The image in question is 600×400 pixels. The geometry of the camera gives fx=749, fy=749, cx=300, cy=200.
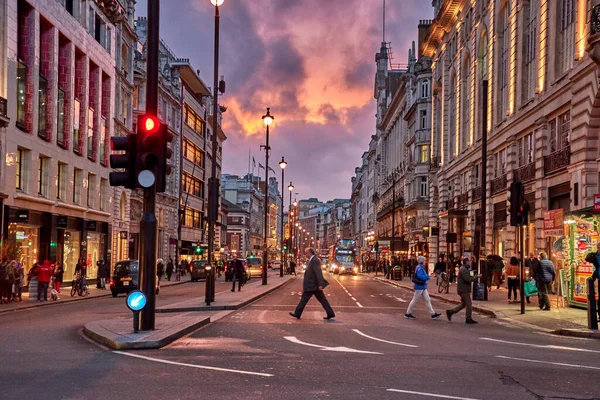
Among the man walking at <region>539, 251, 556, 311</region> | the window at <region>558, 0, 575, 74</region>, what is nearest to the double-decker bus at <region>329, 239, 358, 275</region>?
the window at <region>558, 0, 575, 74</region>

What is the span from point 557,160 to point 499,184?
10912 mm

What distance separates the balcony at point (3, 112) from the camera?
33.5m

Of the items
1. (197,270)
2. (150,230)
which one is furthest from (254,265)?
(150,230)

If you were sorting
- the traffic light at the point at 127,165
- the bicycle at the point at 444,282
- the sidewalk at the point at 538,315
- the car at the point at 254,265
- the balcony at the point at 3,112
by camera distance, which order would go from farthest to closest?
the car at the point at 254,265, the bicycle at the point at 444,282, the balcony at the point at 3,112, the sidewalk at the point at 538,315, the traffic light at the point at 127,165

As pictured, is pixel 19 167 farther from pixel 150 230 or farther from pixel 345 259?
pixel 345 259

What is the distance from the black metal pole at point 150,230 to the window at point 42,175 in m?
29.0

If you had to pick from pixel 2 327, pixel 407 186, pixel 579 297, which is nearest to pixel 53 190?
pixel 2 327

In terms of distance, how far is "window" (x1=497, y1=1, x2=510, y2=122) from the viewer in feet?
140

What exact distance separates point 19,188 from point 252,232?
4805 inches

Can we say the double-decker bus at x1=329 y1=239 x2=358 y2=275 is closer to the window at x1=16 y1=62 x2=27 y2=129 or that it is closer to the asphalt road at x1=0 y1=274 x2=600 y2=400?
the window at x1=16 y1=62 x2=27 y2=129

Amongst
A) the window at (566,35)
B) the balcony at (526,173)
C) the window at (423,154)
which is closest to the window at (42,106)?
the balcony at (526,173)

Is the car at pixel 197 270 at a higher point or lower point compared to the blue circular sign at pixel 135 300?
lower

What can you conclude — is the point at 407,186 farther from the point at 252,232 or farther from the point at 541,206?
the point at 252,232

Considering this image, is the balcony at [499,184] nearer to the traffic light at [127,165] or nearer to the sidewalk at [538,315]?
the sidewalk at [538,315]
